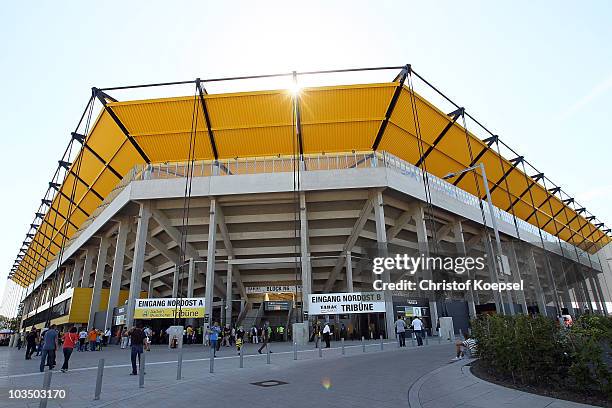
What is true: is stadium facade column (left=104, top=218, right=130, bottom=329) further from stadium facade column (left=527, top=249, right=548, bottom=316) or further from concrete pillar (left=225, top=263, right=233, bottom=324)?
stadium facade column (left=527, top=249, right=548, bottom=316)

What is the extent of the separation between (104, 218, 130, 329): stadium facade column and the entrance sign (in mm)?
11986

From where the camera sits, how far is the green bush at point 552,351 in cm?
586

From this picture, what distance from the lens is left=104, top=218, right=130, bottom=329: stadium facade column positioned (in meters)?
30.7

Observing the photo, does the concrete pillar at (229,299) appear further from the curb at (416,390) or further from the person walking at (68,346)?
the curb at (416,390)

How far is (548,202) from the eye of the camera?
4634 cm

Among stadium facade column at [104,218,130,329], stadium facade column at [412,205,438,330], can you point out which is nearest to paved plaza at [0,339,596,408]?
stadium facade column at [412,205,438,330]

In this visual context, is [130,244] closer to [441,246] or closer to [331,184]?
[331,184]

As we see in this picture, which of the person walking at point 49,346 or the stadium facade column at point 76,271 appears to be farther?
the stadium facade column at point 76,271

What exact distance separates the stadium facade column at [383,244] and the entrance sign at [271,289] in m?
Result: 10.8

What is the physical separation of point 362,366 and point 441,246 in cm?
2957

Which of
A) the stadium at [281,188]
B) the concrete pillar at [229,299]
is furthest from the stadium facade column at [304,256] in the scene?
the concrete pillar at [229,299]
